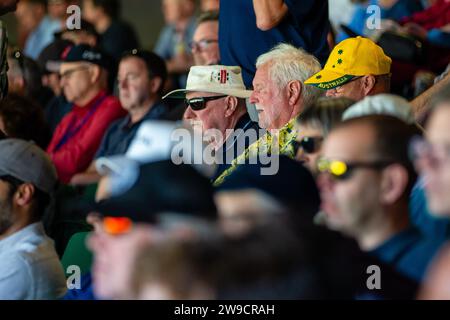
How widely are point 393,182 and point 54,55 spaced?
197 inches

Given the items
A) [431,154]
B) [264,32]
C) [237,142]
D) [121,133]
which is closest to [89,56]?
[121,133]

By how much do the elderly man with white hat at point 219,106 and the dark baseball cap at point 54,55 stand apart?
8.86 feet

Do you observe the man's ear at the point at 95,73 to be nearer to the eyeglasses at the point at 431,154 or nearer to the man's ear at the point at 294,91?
the man's ear at the point at 294,91

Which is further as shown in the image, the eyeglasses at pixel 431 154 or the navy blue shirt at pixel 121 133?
the navy blue shirt at pixel 121 133

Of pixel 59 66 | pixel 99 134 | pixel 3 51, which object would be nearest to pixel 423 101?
pixel 3 51

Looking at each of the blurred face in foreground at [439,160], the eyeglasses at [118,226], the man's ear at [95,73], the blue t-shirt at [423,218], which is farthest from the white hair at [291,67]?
the man's ear at [95,73]

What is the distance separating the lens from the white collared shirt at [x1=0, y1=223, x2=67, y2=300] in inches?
153

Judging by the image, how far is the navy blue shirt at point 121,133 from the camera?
20.0 ft

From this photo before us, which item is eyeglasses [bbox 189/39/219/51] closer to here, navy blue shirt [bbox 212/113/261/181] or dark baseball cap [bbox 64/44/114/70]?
dark baseball cap [bbox 64/44/114/70]

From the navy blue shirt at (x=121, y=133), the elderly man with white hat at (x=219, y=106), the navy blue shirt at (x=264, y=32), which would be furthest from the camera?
the navy blue shirt at (x=121, y=133)

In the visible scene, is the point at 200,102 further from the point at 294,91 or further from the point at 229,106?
the point at 294,91

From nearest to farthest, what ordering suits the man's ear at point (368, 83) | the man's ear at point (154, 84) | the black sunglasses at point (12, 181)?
the black sunglasses at point (12, 181), the man's ear at point (368, 83), the man's ear at point (154, 84)

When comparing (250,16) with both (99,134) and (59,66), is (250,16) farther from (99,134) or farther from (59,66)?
(59,66)

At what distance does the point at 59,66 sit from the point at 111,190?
368 centimetres
